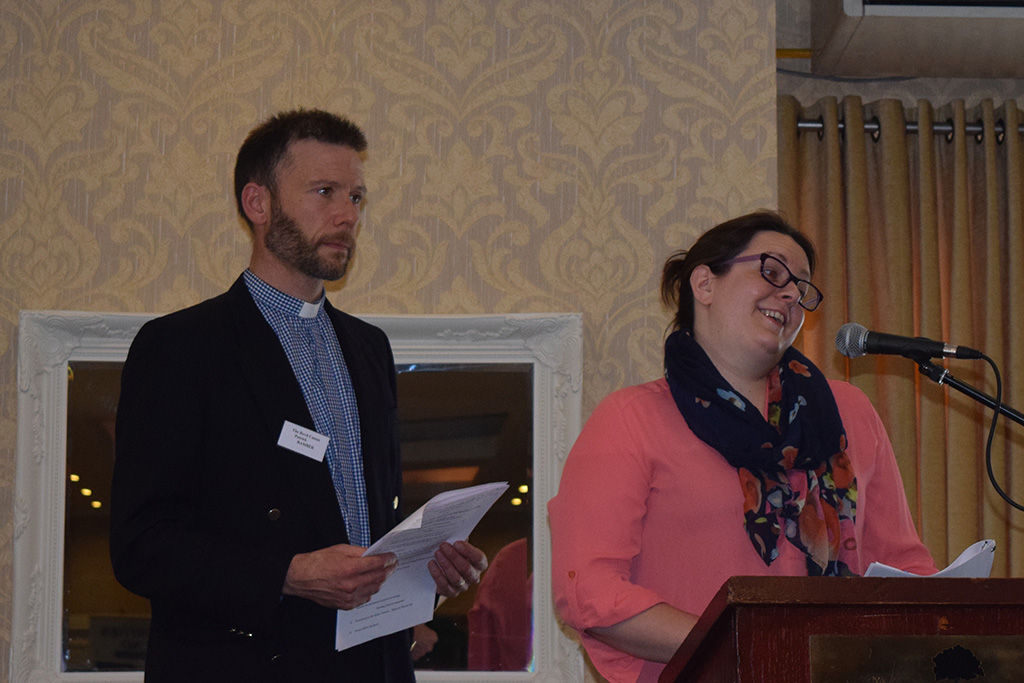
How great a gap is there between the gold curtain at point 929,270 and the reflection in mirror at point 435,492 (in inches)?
47.3

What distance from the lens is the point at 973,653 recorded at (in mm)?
1174

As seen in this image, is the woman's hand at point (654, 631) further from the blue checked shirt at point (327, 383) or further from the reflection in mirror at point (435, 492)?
the reflection in mirror at point (435, 492)

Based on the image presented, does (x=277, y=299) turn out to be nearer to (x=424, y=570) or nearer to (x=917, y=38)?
(x=424, y=570)

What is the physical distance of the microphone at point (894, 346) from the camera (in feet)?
6.22

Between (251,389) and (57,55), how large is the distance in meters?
1.40

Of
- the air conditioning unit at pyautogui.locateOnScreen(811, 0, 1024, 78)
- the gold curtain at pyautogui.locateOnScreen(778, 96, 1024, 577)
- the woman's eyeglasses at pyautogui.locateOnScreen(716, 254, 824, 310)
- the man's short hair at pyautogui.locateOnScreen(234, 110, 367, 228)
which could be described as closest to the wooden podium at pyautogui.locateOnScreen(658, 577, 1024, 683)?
the woman's eyeglasses at pyautogui.locateOnScreen(716, 254, 824, 310)

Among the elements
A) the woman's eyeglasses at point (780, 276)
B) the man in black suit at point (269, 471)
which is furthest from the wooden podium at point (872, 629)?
the woman's eyeglasses at point (780, 276)

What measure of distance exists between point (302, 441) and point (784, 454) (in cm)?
86

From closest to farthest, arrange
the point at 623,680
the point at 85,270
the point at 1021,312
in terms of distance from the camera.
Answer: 1. the point at 623,680
2. the point at 85,270
3. the point at 1021,312

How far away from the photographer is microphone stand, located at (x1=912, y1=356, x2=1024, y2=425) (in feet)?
6.11

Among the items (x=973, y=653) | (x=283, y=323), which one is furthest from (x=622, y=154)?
(x=973, y=653)

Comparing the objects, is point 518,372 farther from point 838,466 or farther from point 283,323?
point 838,466

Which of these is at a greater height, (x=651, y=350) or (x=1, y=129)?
(x=1, y=129)

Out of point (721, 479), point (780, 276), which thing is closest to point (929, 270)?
point (780, 276)
